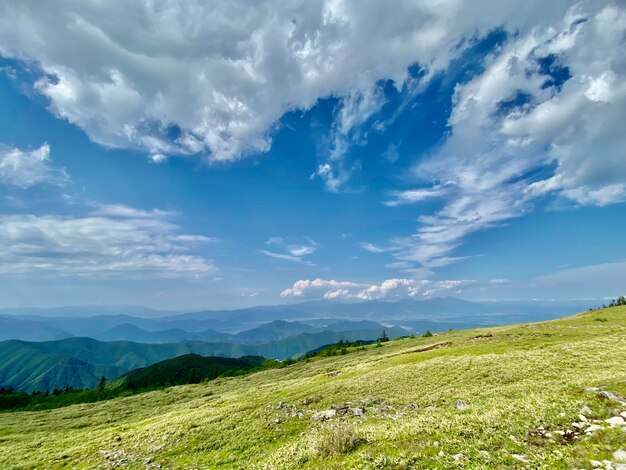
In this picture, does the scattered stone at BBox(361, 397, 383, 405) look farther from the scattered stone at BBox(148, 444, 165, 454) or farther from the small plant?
the scattered stone at BBox(148, 444, 165, 454)

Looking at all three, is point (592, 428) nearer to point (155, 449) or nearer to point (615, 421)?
point (615, 421)

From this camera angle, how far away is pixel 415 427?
20266mm

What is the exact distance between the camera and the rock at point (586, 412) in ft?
56.3

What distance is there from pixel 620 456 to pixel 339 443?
44.3 ft

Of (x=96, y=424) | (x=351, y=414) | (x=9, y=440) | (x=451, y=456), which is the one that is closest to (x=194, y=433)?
(x=351, y=414)

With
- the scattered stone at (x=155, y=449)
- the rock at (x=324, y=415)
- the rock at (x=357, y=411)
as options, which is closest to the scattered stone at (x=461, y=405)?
the rock at (x=357, y=411)

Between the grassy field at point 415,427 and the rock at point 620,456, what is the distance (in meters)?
0.30

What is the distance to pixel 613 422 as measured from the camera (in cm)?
1544

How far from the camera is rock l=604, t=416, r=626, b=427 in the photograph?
49.5 ft

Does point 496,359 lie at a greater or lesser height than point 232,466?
greater

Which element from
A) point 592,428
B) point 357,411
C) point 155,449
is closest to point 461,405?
point 357,411

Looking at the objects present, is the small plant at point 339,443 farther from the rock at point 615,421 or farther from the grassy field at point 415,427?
the rock at point 615,421

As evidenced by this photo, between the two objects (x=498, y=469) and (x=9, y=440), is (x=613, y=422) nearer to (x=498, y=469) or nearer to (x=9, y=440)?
(x=498, y=469)

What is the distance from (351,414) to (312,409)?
6.38 meters
